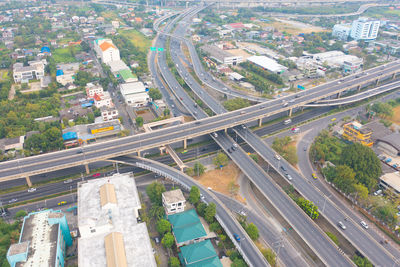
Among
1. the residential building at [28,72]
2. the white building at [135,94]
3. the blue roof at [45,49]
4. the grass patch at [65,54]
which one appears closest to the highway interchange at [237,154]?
the white building at [135,94]

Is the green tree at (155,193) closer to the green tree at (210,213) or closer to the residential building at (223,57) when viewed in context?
the green tree at (210,213)

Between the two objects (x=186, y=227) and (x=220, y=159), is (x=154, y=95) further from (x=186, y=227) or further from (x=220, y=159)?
(x=186, y=227)

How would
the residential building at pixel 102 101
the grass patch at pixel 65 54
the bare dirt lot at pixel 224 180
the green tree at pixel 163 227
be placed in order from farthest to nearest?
1. the grass patch at pixel 65 54
2. the residential building at pixel 102 101
3. the bare dirt lot at pixel 224 180
4. the green tree at pixel 163 227

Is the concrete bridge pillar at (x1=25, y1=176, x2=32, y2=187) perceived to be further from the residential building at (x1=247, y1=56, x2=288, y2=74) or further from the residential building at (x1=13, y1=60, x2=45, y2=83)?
the residential building at (x1=247, y1=56, x2=288, y2=74)

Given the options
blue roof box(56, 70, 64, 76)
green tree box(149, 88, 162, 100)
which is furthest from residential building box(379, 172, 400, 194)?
blue roof box(56, 70, 64, 76)

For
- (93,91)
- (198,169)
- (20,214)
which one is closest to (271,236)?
(198,169)

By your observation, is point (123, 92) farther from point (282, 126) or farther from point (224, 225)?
point (224, 225)
